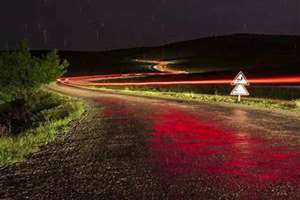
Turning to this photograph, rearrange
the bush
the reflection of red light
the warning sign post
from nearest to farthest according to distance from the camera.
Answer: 1. the reflection of red light
2. the warning sign post
3. the bush

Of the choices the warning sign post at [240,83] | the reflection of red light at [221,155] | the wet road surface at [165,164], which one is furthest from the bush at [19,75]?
the reflection of red light at [221,155]

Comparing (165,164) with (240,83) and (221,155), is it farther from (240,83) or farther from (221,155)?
(240,83)

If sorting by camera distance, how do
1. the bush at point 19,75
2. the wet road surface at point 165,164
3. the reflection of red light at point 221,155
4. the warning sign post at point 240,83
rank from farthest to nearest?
the bush at point 19,75, the warning sign post at point 240,83, the reflection of red light at point 221,155, the wet road surface at point 165,164

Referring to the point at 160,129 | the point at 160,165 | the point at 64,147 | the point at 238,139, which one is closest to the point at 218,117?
the point at 160,129

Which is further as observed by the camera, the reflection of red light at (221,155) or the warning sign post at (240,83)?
the warning sign post at (240,83)

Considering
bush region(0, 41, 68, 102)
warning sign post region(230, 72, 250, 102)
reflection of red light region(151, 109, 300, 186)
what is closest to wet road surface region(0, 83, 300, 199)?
reflection of red light region(151, 109, 300, 186)

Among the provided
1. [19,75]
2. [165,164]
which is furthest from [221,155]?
[19,75]

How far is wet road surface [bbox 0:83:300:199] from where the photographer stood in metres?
6.86

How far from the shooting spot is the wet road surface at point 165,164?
686cm

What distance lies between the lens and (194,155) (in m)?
9.94

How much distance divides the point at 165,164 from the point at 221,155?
4.86ft

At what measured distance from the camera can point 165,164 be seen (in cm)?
895

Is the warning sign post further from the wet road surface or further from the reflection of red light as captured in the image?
the reflection of red light

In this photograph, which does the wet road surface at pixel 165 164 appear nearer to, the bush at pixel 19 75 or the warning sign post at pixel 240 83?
the warning sign post at pixel 240 83
